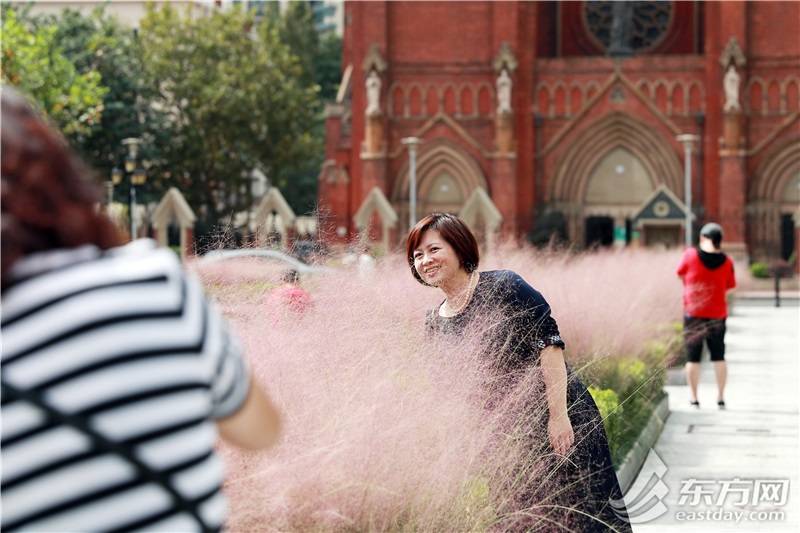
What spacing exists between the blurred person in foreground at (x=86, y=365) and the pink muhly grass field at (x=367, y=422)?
2.01 meters

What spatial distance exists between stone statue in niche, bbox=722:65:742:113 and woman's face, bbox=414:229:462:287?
41.5 meters

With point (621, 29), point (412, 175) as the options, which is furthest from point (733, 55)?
point (412, 175)

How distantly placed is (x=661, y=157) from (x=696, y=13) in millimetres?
6106

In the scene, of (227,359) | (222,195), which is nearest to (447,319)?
(227,359)

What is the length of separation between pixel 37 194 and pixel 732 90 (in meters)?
45.3

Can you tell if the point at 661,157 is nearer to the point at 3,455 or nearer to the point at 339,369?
the point at 339,369

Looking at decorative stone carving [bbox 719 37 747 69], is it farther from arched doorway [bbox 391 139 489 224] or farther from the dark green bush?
arched doorway [bbox 391 139 489 224]

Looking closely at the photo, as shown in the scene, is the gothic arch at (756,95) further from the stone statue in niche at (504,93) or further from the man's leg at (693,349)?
the man's leg at (693,349)

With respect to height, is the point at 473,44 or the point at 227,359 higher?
the point at 473,44

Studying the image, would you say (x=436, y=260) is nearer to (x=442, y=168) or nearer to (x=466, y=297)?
(x=466, y=297)

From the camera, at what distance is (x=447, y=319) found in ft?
19.8

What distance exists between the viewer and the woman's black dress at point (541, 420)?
17.8ft

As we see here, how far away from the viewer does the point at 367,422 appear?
197 inches

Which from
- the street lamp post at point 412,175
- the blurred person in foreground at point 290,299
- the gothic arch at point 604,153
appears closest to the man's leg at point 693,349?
the blurred person in foreground at point 290,299
